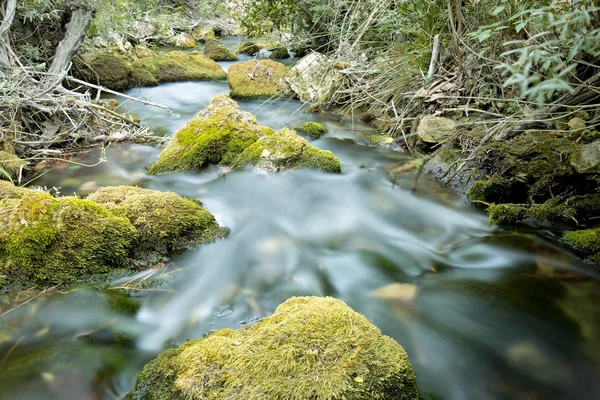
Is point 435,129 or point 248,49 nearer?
point 435,129

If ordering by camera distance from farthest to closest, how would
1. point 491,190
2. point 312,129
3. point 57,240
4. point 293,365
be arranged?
1. point 312,129
2. point 491,190
3. point 57,240
4. point 293,365

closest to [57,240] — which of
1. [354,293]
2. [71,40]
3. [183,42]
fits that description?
[354,293]

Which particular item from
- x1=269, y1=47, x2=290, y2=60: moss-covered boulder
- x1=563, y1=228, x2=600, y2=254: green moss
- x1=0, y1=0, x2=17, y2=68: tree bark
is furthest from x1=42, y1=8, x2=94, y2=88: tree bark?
x1=563, y1=228, x2=600, y2=254: green moss

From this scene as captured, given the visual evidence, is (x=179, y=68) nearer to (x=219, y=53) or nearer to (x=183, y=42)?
(x=219, y=53)

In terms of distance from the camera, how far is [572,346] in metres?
2.48

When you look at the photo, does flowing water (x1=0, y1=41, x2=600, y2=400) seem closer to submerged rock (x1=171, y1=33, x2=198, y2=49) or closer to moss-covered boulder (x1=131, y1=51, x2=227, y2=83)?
moss-covered boulder (x1=131, y1=51, x2=227, y2=83)

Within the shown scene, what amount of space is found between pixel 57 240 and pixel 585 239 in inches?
162

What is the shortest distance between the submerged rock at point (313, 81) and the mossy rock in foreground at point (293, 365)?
5.63 m

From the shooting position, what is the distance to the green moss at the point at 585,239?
10.7ft

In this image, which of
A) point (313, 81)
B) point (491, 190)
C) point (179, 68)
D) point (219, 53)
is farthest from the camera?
point (219, 53)

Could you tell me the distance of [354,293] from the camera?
308 cm

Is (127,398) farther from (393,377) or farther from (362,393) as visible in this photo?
(393,377)

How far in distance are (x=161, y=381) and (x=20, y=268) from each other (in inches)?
58.4

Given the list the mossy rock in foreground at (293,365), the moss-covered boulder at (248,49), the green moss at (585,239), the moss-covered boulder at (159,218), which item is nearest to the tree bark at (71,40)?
the moss-covered boulder at (159,218)
